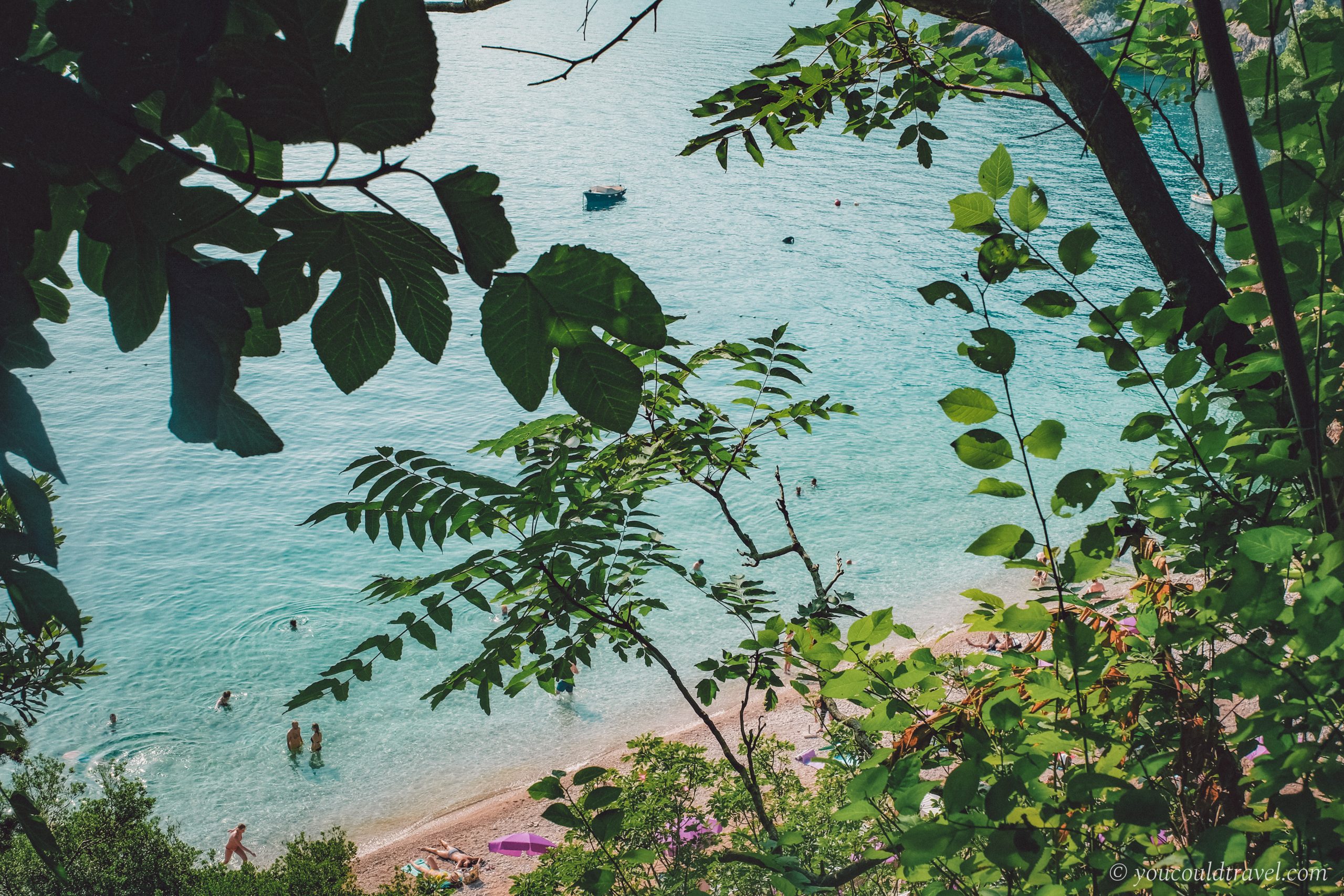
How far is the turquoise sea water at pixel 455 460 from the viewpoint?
12.8m

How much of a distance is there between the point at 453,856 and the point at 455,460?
7350mm

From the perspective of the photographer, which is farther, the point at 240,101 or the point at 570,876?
the point at 570,876

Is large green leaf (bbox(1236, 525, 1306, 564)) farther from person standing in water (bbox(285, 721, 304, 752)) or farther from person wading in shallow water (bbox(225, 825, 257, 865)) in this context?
person standing in water (bbox(285, 721, 304, 752))

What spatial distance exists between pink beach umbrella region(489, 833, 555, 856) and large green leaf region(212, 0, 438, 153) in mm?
11701

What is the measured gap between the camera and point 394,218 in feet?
1.48

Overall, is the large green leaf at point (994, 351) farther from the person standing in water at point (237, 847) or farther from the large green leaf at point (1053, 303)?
the person standing in water at point (237, 847)

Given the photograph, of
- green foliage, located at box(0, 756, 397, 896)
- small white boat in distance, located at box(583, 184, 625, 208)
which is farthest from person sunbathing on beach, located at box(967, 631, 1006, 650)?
small white boat in distance, located at box(583, 184, 625, 208)

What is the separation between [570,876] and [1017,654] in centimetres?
450

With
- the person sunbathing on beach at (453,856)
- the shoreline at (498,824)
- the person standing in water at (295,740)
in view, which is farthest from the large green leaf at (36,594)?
the person standing in water at (295,740)

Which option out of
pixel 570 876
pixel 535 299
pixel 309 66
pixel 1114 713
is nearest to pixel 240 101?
pixel 309 66

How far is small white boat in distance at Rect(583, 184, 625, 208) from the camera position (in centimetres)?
2905

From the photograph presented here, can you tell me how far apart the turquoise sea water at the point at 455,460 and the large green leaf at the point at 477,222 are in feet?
27.8

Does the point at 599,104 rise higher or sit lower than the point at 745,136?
higher

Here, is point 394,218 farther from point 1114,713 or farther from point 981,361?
point 1114,713
